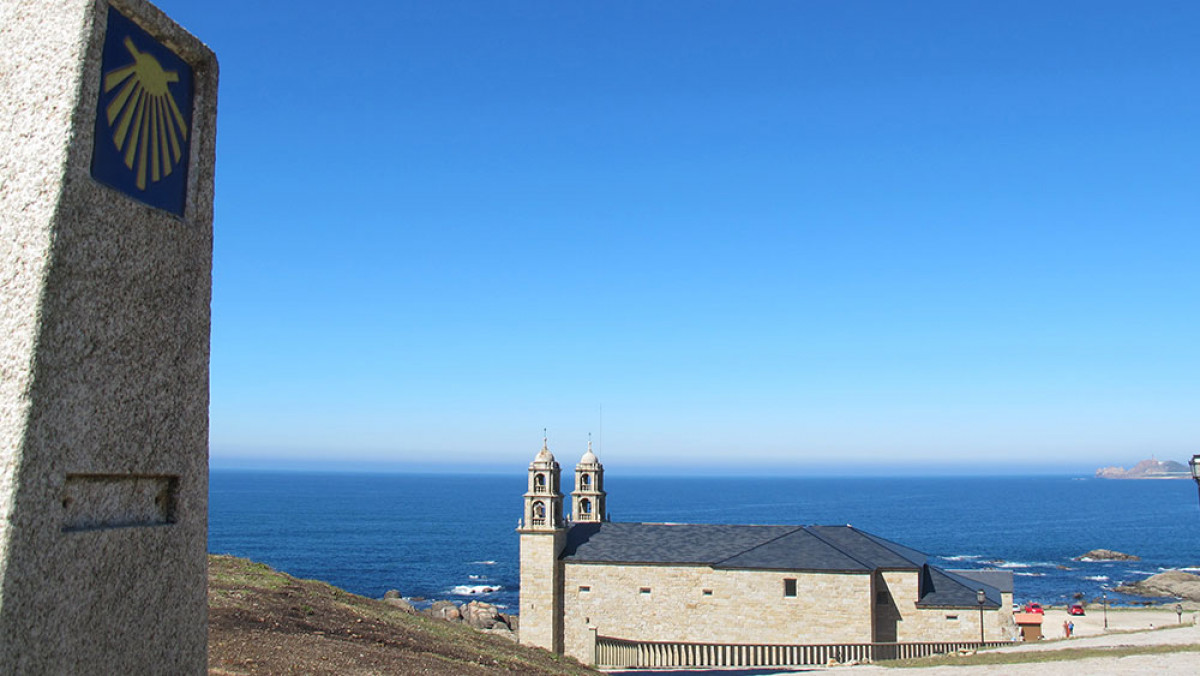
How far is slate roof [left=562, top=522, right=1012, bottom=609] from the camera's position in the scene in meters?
35.2

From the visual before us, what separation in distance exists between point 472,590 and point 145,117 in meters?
66.3

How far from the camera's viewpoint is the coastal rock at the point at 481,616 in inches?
1984

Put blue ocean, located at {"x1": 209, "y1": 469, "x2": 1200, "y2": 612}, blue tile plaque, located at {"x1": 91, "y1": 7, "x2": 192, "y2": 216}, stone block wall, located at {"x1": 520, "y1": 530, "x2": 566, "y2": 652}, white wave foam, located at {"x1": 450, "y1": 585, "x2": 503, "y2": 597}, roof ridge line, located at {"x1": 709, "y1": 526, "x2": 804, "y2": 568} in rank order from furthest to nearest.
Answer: blue ocean, located at {"x1": 209, "y1": 469, "x2": 1200, "y2": 612}, white wave foam, located at {"x1": 450, "y1": 585, "x2": 503, "y2": 597}, stone block wall, located at {"x1": 520, "y1": 530, "x2": 566, "y2": 652}, roof ridge line, located at {"x1": 709, "y1": 526, "x2": 804, "y2": 568}, blue tile plaque, located at {"x1": 91, "y1": 7, "x2": 192, "y2": 216}

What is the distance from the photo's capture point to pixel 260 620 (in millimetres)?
12125

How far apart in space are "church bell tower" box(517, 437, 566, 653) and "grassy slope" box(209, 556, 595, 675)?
1919 cm

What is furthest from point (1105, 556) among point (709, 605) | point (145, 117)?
point (145, 117)

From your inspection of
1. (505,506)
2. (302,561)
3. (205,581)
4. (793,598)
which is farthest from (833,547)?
(505,506)

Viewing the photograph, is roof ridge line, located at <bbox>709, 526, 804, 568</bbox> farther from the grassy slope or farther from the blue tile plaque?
the blue tile plaque

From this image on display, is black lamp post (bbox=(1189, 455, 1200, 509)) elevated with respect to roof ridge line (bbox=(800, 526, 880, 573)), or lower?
elevated

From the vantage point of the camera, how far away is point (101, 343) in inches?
174

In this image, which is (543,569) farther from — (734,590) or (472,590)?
(472,590)

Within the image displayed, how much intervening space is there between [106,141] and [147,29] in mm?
814

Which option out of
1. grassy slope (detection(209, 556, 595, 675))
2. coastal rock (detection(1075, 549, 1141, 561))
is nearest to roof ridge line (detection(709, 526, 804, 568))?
grassy slope (detection(209, 556, 595, 675))

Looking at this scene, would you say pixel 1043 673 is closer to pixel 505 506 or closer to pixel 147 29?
pixel 147 29
